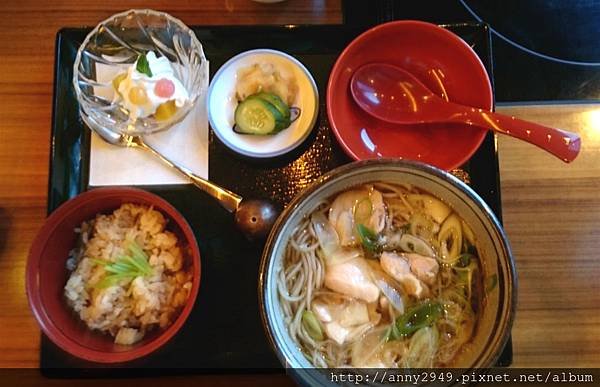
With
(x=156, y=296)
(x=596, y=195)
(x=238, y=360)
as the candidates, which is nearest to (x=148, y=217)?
(x=156, y=296)

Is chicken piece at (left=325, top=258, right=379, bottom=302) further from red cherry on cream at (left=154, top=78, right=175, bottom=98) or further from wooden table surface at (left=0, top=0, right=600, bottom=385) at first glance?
→ red cherry on cream at (left=154, top=78, right=175, bottom=98)

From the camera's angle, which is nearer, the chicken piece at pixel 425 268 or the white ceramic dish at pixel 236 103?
the chicken piece at pixel 425 268

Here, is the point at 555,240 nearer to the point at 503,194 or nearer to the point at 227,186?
the point at 503,194

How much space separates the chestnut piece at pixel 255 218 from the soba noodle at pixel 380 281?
0.12 meters

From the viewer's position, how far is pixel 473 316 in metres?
1.34

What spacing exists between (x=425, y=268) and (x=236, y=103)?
0.67m

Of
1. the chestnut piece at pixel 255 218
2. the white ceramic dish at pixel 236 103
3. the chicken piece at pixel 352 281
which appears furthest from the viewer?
the white ceramic dish at pixel 236 103

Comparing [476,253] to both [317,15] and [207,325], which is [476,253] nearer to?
[207,325]

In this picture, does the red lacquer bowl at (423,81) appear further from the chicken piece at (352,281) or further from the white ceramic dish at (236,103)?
the chicken piece at (352,281)

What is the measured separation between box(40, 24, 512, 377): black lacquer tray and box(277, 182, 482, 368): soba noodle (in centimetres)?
20

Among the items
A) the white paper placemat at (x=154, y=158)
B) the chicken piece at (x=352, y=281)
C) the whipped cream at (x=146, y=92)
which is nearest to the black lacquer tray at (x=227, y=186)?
the white paper placemat at (x=154, y=158)

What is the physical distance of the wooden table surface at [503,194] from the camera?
158 centimetres

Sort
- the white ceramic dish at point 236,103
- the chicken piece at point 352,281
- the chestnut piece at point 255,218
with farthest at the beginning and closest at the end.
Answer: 1. the white ceramic dish at point 236,103
2. the chestnut piece at point 255,218
3. the chicken piece at point 352,281

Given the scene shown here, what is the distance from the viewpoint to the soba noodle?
1.34 metres
